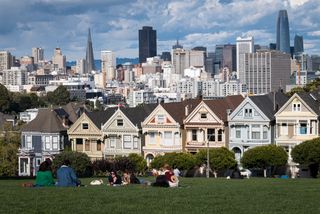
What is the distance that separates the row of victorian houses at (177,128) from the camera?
188ft

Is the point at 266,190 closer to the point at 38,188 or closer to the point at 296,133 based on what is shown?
the point at 38,188

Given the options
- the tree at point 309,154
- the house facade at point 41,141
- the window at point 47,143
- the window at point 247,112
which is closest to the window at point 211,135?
the window at point 247,112

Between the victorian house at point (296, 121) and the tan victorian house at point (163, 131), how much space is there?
27.0 feet

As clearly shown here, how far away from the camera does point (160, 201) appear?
20.7 m

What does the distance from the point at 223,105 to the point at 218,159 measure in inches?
336

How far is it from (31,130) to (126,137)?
986 centimetres

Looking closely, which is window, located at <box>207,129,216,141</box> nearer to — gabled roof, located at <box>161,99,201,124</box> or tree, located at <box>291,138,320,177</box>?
gabled roof, located at <box>161,99,201,124</box>

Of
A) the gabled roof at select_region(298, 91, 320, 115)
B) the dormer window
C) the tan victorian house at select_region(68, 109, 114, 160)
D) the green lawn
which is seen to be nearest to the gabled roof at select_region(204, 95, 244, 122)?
the dormer window

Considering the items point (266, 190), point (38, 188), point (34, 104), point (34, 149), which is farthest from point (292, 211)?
point (34, 104)

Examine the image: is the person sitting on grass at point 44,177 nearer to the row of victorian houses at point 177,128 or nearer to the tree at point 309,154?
the tree at point 309,154

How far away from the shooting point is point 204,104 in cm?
6062

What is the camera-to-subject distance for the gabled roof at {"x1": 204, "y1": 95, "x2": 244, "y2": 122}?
6094cm

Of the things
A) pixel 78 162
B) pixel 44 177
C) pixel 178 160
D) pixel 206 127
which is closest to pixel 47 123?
pixel 78 162

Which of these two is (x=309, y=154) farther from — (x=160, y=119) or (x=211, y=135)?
(x=160, y=119)
